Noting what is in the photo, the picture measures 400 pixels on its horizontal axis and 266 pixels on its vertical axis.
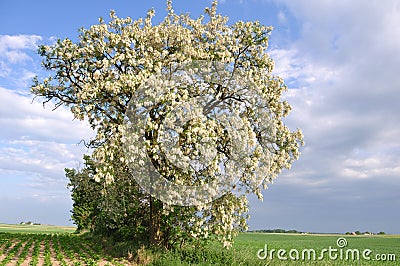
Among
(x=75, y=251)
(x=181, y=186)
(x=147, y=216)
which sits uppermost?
(x=181, y=186)

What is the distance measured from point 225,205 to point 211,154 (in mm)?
3430

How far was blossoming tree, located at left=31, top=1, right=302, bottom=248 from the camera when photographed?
1977 cm

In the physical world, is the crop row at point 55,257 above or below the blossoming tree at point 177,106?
below

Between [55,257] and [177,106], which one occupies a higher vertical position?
[177,106]

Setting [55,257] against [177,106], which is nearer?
[177,106]

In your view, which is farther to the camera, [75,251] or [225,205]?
[75,251]

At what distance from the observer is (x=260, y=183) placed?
21.6m

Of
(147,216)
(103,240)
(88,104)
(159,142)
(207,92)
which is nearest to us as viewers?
(159,142)

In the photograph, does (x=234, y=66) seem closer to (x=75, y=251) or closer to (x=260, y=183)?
(x=260, y=183)

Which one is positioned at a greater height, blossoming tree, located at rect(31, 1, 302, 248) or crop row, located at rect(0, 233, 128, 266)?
blossoming tree, located at rect(31, 1, 302, 248)

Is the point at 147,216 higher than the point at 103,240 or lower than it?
higher

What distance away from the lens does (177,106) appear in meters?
19.3

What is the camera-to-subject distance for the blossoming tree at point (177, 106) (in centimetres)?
1977

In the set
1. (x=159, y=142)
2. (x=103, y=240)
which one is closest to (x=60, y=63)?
(x=159, y=142)
